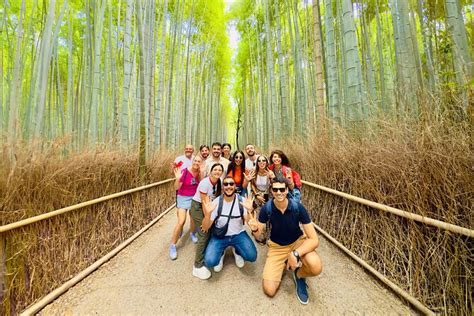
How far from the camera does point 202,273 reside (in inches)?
82.9

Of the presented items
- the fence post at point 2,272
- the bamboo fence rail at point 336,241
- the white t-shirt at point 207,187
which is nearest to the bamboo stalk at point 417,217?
the bamboo fence rail at point 336,241

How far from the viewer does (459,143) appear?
4.76 feet

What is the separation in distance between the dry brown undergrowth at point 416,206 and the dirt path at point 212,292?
0.84 ft

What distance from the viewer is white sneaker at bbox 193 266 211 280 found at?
82.1 inches

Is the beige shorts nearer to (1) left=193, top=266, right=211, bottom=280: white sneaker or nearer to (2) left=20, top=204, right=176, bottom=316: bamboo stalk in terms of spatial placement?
(1) left=193, top=266, right=211, bottom=280: white sneaker

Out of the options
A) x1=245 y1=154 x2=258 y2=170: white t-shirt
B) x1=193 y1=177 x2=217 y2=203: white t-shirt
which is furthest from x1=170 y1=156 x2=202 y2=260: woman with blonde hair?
x1=245 y1=154 x2=258 y2=170: white t-shirt

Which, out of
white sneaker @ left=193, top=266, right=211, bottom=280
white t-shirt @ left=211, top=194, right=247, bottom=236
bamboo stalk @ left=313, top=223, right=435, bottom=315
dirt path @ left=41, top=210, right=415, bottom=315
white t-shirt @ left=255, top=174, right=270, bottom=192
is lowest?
dirt path @ left=41, top=210, right=415, bottom=315

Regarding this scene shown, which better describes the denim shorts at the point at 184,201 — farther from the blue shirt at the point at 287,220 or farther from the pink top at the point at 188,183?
the blue shirt at the point at 287,220

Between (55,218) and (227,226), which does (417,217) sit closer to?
(227,226)

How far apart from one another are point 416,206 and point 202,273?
6.84ft

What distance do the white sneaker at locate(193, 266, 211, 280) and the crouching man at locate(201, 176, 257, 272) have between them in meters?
0.07

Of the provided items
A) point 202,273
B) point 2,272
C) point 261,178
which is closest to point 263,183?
point 261,178

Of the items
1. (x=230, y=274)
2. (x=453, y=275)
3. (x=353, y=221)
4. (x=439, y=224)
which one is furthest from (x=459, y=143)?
(x=230, y=274)

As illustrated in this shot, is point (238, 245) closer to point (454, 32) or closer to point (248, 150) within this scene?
point (248, 150)
